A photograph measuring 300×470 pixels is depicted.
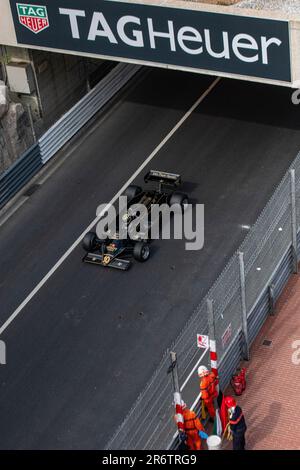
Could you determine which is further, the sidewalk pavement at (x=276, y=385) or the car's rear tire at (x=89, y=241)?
the car's rear tire at (x=89, y=241)

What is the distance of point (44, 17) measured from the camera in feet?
98.8

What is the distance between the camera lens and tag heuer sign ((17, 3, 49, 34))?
98.7ft

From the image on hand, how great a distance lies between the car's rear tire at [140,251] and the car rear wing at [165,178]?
2377 mm

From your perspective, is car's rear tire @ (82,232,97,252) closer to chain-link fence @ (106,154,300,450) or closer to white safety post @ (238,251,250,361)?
chain-link fence @ (106,154,300,450)

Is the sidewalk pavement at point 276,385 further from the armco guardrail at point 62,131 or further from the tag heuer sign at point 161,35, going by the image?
the armco guardrail at point 62,131

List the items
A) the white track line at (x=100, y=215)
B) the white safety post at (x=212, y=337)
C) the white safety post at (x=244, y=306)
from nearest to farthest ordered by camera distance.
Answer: the white safety post at (x=212, y=337) < the white safety post at (x=244, y=306) < the white track line at (x=100, y=215)

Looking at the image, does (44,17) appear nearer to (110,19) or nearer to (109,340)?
(110,19)

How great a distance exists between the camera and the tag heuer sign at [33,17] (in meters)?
30.1

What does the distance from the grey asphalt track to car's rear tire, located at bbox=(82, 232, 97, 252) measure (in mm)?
543

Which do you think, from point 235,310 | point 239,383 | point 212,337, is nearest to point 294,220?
point 235,310

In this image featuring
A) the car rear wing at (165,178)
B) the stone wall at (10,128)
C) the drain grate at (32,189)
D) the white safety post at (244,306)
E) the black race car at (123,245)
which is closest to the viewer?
the white safety post at (244,306)

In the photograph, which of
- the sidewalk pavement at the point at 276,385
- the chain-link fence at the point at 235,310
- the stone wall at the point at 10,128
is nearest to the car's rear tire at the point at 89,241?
the chain-link fence at the point at 235,310
